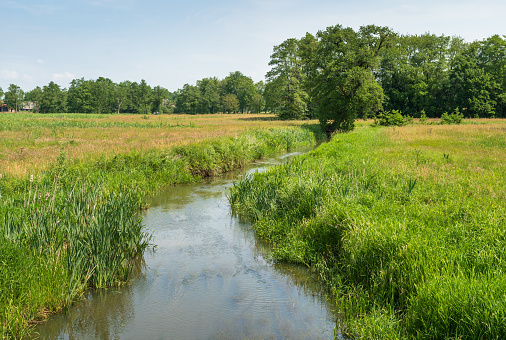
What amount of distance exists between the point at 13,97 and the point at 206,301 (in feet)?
478

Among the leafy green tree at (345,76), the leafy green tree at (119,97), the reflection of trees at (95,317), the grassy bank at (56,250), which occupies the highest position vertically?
the leafy green tree at (119,97)

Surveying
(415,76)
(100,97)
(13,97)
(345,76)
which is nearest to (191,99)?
(100,97)

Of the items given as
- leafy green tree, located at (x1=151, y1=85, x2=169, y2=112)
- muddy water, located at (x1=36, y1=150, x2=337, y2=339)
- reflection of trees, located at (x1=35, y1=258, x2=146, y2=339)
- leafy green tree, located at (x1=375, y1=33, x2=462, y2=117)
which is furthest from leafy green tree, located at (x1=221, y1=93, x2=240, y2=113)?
reflection of trees, located at (x1=35, y1=258, x2=146, y2=339)

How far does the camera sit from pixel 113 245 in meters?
6.59

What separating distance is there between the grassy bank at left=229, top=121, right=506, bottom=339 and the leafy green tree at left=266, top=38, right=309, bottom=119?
49779 mm

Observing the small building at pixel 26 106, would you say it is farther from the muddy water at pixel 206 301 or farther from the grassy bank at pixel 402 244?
the grassy bank at pixel 402 244

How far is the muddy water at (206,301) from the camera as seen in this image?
5.15 metres

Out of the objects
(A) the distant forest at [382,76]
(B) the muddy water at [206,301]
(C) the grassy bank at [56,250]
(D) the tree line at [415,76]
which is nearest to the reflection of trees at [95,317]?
(B) the muddy water at [206,301]

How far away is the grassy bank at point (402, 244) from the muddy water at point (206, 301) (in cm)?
53

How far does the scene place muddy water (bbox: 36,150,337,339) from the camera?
203 inches

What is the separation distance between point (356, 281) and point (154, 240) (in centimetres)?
531

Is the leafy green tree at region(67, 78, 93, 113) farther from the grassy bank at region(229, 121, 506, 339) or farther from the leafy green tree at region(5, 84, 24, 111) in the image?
the grassy bank at region(229, 121, 506, 339)

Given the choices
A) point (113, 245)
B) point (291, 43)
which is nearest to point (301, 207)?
point (113, 245)

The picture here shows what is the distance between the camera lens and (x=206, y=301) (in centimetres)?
602
